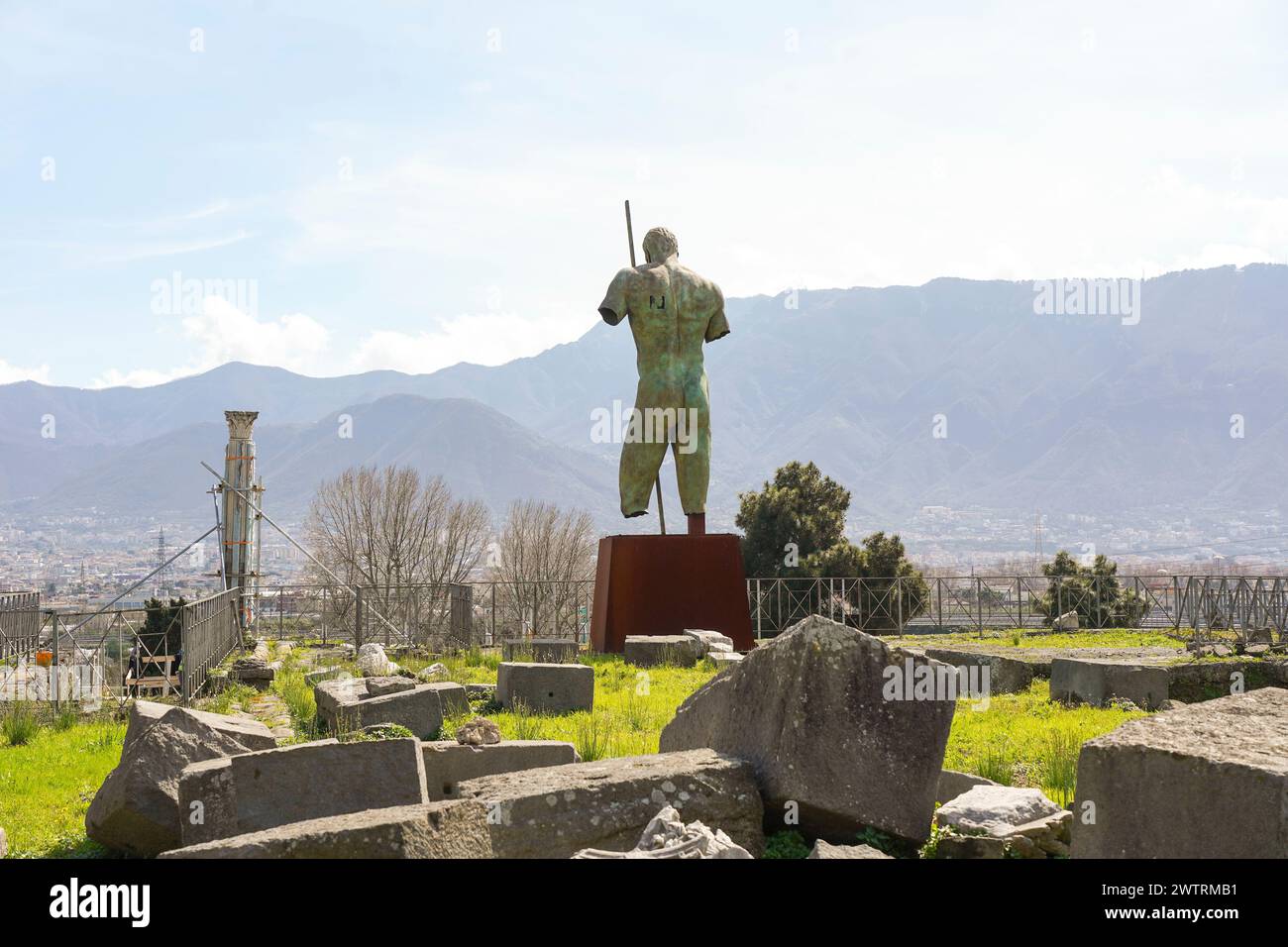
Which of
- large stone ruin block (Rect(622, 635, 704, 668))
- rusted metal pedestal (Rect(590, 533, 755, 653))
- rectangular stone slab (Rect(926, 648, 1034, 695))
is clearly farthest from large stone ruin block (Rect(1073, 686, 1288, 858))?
rusted metal pedestal (Rect(590, 533, 755, 653))

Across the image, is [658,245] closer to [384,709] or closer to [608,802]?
[384,709]

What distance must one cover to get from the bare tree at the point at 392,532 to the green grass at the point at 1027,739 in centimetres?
4346

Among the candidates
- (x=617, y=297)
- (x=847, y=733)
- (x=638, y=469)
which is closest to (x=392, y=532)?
(x=638, y=469)

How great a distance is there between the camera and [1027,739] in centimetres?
991

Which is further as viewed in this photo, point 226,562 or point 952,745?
point 226,562

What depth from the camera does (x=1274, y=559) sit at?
196875 mm

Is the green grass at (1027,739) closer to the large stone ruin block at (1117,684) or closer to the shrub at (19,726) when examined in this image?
the large stone ruin block at (1117,684)

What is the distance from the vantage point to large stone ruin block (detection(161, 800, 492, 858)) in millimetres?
4941

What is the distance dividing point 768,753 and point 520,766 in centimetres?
212

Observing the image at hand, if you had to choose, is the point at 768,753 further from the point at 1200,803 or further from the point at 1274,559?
the point at 1274,559
